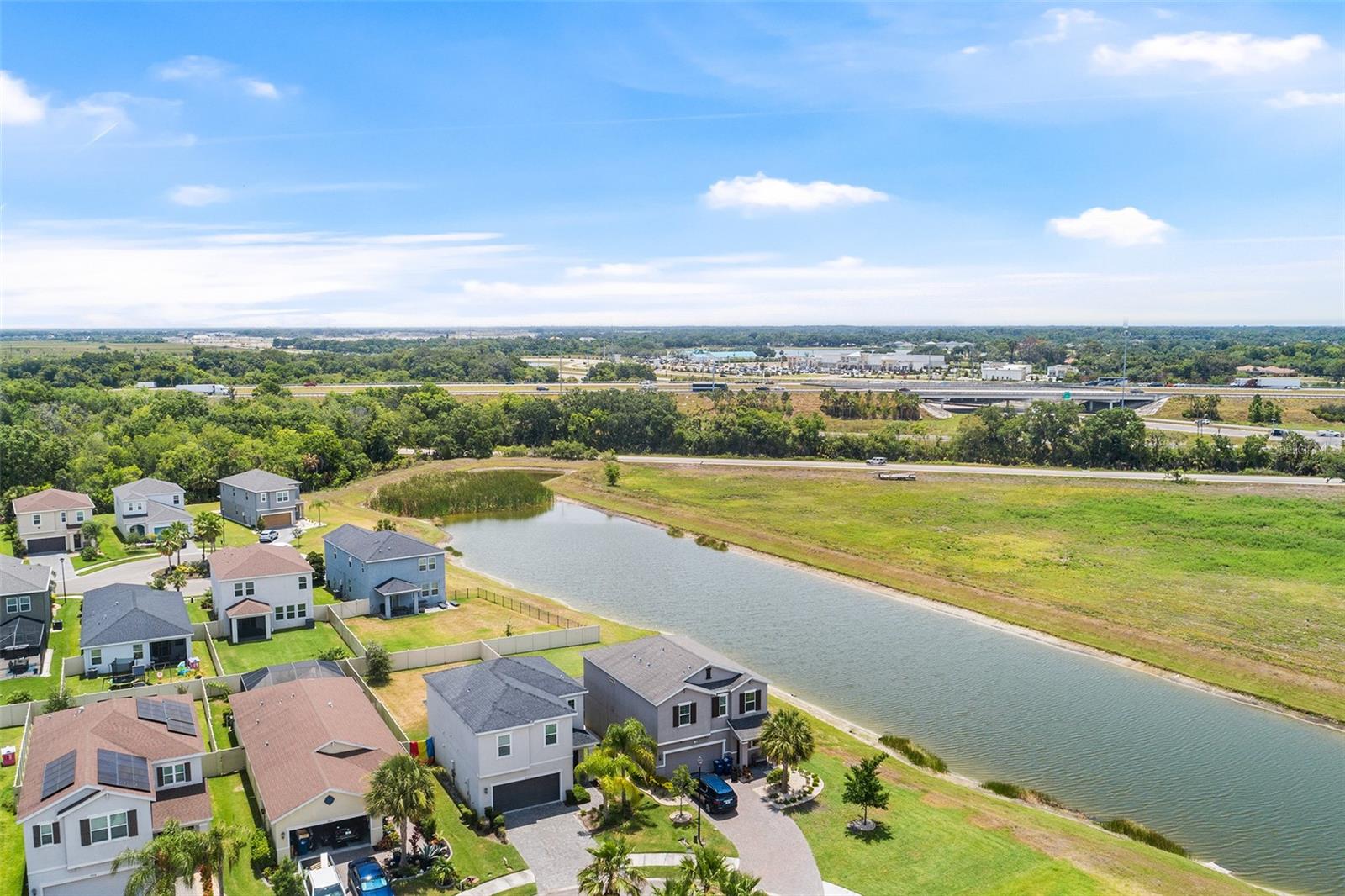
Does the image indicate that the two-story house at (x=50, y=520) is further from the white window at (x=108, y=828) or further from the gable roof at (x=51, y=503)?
the white window at (x=108, y=828)

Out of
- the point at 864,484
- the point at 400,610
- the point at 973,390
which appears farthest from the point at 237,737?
the point at 973,390

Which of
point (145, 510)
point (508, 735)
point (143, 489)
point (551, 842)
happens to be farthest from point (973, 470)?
point (551, 842)

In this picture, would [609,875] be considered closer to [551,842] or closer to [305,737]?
[551,842]

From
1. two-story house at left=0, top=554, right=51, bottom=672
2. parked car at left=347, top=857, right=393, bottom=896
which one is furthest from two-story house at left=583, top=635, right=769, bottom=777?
two-story house at left=0, top=554, right=51, bottom=672

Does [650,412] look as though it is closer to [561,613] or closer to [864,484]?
[864,484]

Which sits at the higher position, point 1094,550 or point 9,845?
point 9,845

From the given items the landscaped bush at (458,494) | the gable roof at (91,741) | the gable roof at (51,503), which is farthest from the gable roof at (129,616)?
the landscaped bush at (458,494)
